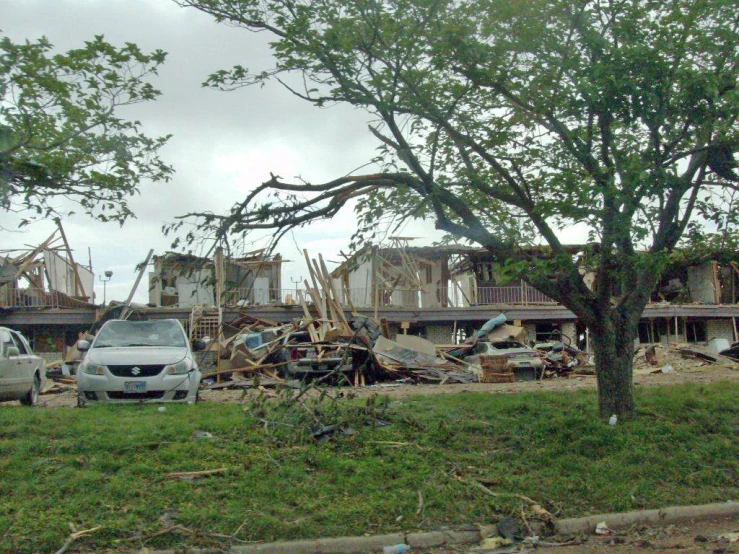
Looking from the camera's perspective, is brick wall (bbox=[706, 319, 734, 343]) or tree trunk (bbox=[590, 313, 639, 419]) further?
brick wall (bbox=[706, 319, 734, 343])

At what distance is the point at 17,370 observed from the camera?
43.0 feet

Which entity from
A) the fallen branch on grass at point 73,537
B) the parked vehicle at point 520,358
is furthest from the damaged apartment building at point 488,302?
the fallen branch on grass at point 73,537

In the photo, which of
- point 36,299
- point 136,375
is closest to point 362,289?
point 36,299

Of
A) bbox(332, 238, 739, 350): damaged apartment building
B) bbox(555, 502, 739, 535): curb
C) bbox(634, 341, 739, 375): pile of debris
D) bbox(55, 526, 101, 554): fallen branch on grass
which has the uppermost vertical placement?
bbox(332, 238, 739, 350): damaged apartment building

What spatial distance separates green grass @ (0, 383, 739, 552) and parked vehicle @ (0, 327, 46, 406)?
9.02 ft

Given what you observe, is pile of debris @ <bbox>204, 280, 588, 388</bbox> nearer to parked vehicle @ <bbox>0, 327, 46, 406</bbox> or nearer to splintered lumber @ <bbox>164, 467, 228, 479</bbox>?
parked vehicle @ <bbox>0, 327, 46, 406</bbox>

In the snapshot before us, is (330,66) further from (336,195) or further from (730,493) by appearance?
(730,493)

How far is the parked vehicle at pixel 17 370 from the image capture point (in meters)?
12.7

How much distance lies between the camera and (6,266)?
2517 centimetres

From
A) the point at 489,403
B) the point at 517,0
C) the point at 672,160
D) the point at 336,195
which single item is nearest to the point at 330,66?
the point at 336,195

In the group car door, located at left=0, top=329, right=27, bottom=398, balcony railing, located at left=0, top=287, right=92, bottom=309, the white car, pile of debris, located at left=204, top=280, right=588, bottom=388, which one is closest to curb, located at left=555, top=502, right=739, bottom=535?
the white car

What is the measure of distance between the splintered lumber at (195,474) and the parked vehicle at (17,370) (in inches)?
257

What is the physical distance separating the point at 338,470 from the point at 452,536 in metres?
1.50

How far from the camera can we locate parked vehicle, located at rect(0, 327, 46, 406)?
1266 cm
